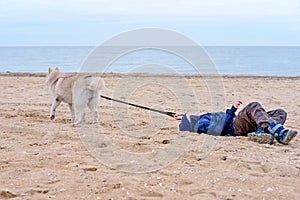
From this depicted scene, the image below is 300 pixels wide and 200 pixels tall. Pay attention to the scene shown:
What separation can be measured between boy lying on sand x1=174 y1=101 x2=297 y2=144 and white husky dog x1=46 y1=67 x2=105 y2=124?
6.43 ft

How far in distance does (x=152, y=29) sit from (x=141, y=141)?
215 centimetres

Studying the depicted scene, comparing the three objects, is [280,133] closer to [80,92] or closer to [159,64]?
[80,92]

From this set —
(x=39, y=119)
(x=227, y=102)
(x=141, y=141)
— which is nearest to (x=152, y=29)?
(x=141, y=141)

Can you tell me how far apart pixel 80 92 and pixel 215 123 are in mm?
2790

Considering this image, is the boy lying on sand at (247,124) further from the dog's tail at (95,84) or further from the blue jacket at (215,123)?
the dog's tail at (95,84)

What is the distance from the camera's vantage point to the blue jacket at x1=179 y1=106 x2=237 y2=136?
620cm

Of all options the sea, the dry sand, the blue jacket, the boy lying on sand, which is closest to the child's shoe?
the boy lying on sand

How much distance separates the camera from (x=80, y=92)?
7.60 metres

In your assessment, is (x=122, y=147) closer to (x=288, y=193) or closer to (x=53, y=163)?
(x=53, y=163)

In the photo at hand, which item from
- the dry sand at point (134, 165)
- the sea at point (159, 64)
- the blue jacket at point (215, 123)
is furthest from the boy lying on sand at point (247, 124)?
the sea at point (159, 64)

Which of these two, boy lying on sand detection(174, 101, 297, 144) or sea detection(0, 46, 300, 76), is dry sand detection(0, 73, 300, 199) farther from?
sea detection(0, 46, 300, 76)

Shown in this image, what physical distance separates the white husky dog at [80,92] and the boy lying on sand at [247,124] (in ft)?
6.43

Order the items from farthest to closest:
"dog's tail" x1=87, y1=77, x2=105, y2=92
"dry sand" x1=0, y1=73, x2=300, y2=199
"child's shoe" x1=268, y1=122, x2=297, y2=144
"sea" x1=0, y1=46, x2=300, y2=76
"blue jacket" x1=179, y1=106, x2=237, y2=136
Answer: "sea" x1=0, y1=46, x2=300, y2=76, "dog's tail" x1=87, y1=77, x2=105, y2=92, "blue jacket" x1=179, y1=106, x2=237, y2=136, "child's shoe" x1=268, y1=122, x2=297, y2=144, "dry sand" x1=0, y1=73, x2=300, y2=199

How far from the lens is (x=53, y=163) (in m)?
4.63
